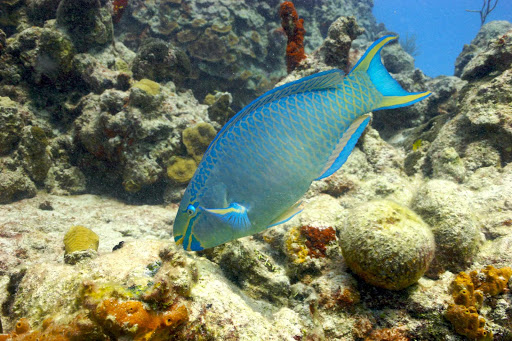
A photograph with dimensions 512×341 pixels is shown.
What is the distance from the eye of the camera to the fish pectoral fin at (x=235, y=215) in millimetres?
1559

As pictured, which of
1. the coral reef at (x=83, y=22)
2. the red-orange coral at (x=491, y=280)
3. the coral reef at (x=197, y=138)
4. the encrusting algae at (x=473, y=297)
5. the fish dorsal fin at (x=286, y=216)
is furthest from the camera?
the coral reef at (x=83, y=22)

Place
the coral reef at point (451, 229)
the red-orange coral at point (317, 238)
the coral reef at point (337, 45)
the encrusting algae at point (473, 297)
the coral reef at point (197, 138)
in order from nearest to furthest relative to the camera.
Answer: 1. the encrusting algae at point (473, 297)
2. the coral reef at point (451, 229)
3. the red-orange coral at point (317, 238)
4. the coral reef at point (197, 138)
5. the coral reef at point (337, 45)

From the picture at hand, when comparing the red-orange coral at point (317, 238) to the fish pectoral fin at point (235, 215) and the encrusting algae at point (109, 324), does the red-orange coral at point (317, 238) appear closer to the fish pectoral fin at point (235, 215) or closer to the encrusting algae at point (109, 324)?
the fish pectoral fin at point (235, 215)

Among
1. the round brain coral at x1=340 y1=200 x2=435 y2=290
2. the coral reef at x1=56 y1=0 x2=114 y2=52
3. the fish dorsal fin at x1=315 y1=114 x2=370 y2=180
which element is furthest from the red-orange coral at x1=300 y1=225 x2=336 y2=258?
the coral reef at x1=56 y1=0 x2=114 y2=52

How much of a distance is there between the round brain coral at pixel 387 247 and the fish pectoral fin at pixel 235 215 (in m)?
1.45

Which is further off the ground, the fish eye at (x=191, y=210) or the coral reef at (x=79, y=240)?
the fish eye at (x=191, y=210)

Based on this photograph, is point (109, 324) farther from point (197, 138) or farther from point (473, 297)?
point (197, 138)

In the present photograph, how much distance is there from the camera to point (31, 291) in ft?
6.42

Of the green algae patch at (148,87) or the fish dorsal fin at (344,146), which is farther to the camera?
the green algae patch at (148,87)

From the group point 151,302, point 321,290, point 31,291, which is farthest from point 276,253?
point 31,291

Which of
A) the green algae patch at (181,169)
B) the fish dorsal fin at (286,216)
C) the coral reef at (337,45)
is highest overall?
the coral reef at (337,45)

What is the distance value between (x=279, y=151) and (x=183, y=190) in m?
5.28

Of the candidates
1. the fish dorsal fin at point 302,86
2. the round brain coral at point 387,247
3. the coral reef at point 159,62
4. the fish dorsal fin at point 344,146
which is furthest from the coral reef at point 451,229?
the coral reef at point 159,62

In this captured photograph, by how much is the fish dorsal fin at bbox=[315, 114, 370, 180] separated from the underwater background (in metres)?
1.23
